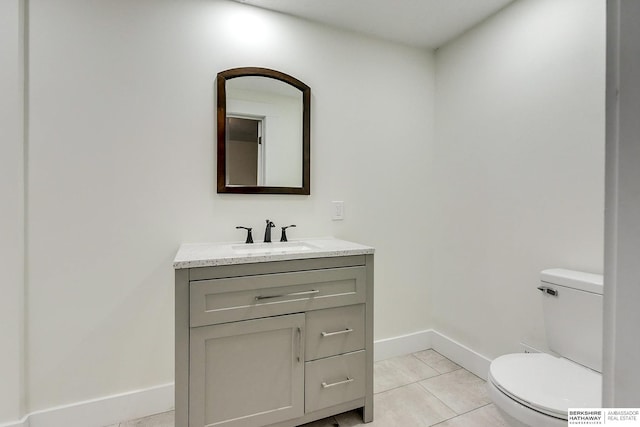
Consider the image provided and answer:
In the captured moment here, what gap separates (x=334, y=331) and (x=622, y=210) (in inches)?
55.1

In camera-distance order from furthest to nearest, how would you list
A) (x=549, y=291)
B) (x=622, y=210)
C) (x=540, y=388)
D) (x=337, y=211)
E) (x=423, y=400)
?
(x=337, y=211) → (x=423, y=400) → (x=549, y=291) → (x=540, y=388) → (x=622, y=210)

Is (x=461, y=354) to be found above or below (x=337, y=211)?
below

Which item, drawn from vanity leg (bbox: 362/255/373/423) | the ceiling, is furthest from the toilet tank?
the ceiling

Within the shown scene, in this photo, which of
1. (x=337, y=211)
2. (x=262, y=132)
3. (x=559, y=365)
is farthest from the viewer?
(x=337, y=211)

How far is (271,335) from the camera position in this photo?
1.47 metres

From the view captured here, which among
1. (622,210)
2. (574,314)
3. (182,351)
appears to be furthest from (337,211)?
(622,210)

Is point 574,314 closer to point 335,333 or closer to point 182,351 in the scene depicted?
point 335,333

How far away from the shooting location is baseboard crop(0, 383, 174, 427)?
5.06 feet

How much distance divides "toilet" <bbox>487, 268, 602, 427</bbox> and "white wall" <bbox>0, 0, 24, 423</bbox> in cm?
217

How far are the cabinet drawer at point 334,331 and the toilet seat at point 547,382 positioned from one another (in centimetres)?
63

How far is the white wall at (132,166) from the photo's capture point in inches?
61.1

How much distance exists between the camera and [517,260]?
1888mm

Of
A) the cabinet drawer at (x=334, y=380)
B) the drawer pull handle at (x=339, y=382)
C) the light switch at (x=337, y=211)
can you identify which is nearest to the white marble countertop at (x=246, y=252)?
the light switch at (x=337, y=211)

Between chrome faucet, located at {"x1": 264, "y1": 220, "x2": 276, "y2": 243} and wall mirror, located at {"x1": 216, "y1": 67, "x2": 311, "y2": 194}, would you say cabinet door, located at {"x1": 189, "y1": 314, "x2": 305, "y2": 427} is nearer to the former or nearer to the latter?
A: chrome faucet, located at {"x1": 264, "y1": 220, "x2": 276, "y2": 243}
